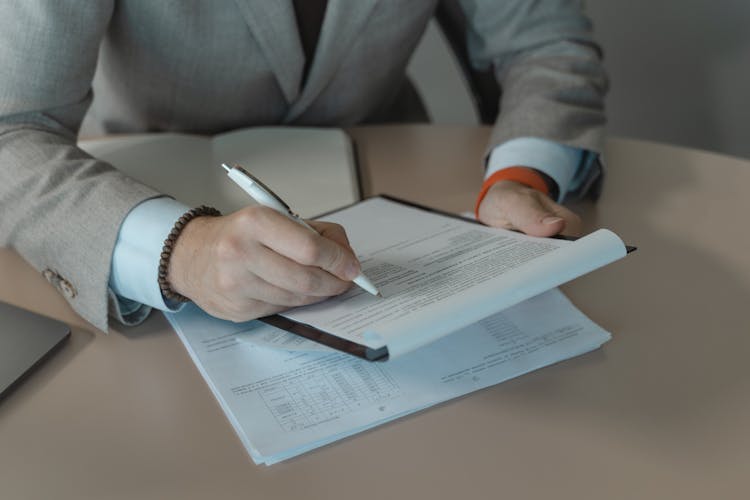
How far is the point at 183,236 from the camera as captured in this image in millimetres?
828

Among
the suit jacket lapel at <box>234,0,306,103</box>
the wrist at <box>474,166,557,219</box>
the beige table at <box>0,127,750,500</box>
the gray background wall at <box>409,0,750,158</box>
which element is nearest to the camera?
the beige table at <box>0,127,750,500</box>

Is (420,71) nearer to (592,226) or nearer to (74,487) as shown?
(592,226)

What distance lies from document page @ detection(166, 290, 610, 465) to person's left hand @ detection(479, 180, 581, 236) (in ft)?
0.28

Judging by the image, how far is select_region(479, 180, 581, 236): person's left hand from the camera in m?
0.86

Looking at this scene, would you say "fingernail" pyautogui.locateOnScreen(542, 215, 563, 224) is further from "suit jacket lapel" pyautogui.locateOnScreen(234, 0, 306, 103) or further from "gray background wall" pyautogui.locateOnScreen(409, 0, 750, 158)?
"gray background wall" pyautogui.locateOnScreen(409, 0, 750, 158)

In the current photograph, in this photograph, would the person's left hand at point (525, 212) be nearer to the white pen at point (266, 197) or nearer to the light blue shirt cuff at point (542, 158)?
the light blue shirt cuff at point (542, 158)

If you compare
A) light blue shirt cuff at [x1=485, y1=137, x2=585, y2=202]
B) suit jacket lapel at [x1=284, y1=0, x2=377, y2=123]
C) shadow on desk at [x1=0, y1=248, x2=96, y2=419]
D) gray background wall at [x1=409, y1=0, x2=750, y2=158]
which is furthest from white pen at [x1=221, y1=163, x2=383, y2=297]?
gray background wall at [x1=409, y1=0, x2=750, y2=158]

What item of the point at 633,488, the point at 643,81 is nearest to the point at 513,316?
the point at 633,488

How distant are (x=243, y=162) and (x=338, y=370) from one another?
0.50m

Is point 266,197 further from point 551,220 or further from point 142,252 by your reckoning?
point 551,220

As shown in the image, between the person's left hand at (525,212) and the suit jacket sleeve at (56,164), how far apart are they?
404 millimetres

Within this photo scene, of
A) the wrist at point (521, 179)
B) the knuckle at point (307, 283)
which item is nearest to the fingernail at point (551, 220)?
the wrist at point (521, 179)

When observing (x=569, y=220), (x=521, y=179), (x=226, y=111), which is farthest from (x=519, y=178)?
(x=226, y=111)

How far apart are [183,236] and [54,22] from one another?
1.17ft
